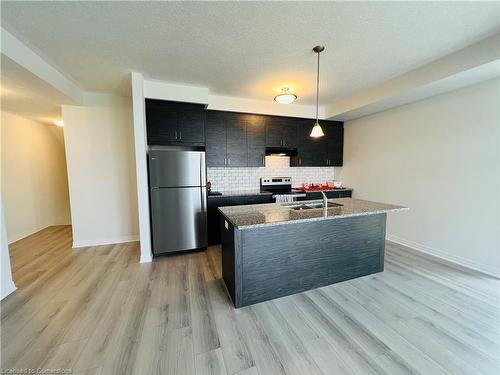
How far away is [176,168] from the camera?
310 centimetres

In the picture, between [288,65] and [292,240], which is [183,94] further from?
[292,240]

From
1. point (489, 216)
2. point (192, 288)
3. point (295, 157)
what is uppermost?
point (295, 157)

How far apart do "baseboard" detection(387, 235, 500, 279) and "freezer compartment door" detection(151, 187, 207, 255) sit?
340cm

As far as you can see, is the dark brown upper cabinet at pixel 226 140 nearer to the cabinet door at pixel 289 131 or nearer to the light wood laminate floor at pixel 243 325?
the cabinet door at pixel 289 131

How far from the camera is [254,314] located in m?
1.89

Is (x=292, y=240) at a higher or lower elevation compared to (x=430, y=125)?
lower

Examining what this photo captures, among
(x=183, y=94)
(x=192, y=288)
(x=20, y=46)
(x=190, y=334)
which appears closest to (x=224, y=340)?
(x=190, y=334)

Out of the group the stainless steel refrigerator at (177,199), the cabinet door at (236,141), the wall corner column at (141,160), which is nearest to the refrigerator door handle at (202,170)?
the stainless steel refrigerator at (177,199)

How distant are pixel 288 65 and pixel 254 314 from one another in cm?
285

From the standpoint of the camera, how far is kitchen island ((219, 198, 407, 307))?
1955 millimetres

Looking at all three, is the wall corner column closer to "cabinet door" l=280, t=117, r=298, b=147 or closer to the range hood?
the range hood

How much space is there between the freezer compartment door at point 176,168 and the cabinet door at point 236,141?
28.1 inches

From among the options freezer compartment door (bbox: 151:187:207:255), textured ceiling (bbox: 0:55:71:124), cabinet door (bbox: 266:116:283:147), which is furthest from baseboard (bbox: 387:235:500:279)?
textured ceiling (bbox: 0:55:71:124)

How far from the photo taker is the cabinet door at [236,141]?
12.4 feet
